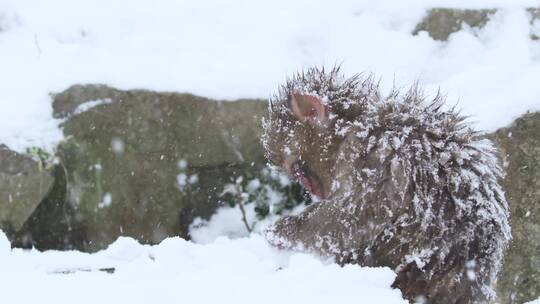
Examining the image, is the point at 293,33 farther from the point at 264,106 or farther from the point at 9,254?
the point at 9,254

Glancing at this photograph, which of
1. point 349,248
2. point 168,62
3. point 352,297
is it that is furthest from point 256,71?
point 352,297

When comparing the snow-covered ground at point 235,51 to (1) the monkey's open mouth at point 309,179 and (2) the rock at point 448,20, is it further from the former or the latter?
(1) the monkey's open mouth at point 309,179

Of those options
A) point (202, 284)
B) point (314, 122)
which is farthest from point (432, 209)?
point (202, 284)

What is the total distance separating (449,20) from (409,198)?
263 centimetres

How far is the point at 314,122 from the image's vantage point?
7.54 feet

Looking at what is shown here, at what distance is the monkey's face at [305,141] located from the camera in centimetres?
227

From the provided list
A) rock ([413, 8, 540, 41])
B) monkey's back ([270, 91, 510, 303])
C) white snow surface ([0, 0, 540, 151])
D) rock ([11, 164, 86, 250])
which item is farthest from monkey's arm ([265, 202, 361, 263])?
rock ([413, 8, 540, 41])

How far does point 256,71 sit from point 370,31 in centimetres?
84

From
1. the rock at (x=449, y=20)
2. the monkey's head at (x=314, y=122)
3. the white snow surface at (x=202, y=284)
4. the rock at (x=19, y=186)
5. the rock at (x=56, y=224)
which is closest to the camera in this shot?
the white snow surface at (x=202, y=284)

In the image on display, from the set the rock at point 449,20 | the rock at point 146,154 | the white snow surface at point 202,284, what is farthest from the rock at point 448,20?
the white snow surface at point 202,284

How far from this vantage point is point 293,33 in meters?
4.52

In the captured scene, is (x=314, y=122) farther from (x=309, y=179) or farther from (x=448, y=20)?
(x=448, y=20)

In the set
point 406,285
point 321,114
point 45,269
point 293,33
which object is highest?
point 293,33

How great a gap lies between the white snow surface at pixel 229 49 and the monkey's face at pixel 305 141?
1505 mm
